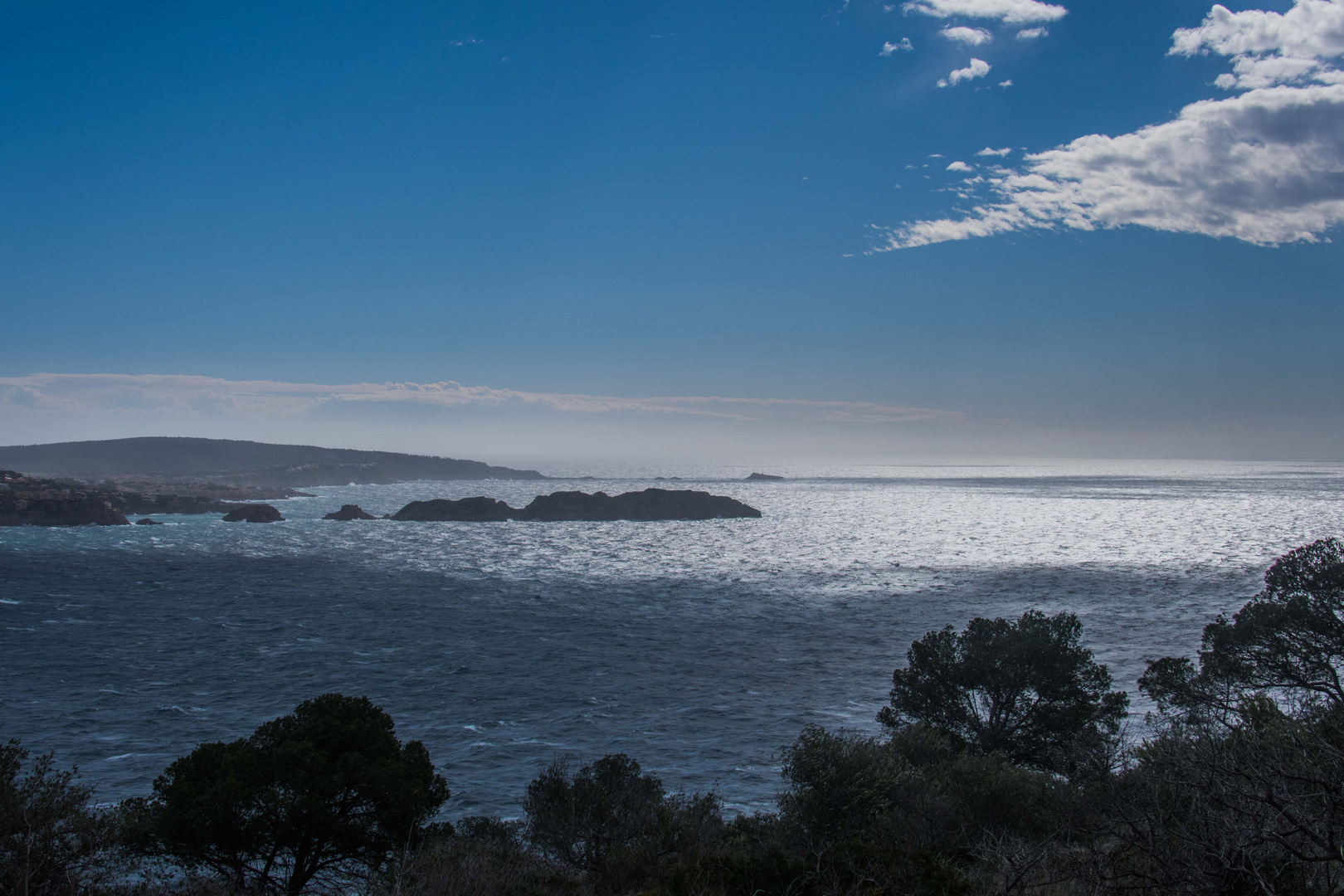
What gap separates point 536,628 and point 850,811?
136 ft

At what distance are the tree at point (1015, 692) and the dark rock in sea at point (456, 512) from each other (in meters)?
131

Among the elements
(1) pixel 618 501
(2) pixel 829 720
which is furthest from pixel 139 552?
(2) pixel 829 720

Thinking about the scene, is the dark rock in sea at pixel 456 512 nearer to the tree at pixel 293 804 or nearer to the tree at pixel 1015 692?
the tree at pixel 1015 692

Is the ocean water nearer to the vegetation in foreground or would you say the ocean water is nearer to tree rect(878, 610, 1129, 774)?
tree rect(878, 610, 1129, 774)

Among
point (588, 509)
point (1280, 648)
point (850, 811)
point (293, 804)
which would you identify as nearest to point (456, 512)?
point (588, 509)

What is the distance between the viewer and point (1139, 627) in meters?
58.1

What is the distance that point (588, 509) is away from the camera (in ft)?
527

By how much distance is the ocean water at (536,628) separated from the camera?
35.1m

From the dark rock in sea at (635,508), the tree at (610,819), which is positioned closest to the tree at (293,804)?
the tree at (610,819)

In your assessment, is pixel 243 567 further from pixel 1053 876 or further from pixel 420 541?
pixel 1053 876

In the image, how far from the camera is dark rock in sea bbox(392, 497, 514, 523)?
154125mm

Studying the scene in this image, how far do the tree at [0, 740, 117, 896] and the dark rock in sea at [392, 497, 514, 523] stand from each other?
138062 millimetres

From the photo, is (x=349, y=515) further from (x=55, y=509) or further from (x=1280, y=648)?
(x=1280, y=648)

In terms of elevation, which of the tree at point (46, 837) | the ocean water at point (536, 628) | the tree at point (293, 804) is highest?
the tree at point (46, 837)
